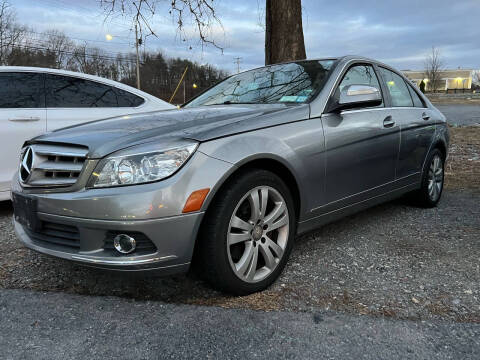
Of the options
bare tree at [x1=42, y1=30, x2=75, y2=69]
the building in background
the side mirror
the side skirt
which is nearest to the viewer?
the side skirt

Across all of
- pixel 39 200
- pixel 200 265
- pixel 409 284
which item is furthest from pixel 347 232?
pixel 39 200

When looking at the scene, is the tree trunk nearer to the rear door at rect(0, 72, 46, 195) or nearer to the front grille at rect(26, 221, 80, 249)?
the rear door at rect(0, 72, 46, 195)

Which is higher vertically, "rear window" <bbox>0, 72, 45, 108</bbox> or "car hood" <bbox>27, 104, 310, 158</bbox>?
"rear window" <bbox>0, 72, 45, 108</bbox>

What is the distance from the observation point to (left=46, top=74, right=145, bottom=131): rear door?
A: 14.4 ft

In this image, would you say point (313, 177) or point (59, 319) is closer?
point (59, 319)

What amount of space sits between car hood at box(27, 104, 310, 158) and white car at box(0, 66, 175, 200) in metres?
1.76

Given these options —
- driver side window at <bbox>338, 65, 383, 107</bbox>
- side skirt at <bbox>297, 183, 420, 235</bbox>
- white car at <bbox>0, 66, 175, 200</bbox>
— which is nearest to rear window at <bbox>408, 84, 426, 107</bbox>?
driver side window at <bbox>338, 65, 383, 107</bbox>

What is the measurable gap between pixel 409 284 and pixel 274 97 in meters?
1.64

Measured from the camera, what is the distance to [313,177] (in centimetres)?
276

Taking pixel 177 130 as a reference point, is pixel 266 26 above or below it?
above

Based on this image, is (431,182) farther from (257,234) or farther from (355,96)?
(257,234)

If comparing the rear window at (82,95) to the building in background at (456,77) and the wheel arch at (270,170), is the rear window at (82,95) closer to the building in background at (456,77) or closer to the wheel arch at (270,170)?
the wheel arch at (270,170)

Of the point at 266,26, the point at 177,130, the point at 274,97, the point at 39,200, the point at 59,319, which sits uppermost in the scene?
the point at 266,26

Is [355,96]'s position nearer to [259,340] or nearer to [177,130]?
[177,130]
